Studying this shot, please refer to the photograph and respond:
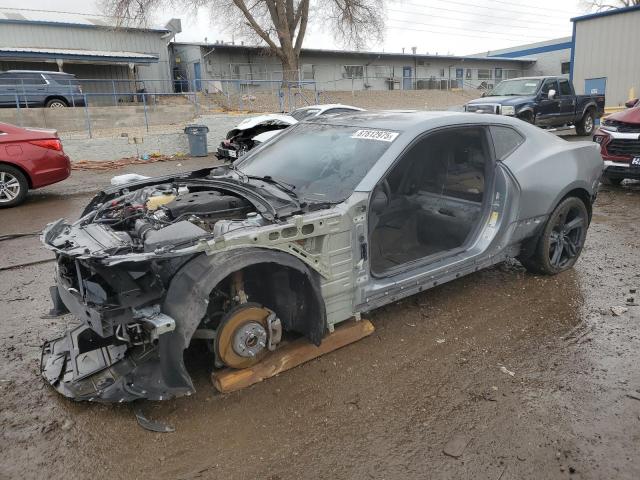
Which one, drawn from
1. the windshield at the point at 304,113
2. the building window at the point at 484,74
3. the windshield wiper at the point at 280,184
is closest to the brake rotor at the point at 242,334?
the windshield wiper at the point at 280,184

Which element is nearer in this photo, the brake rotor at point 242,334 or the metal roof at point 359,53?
the brake rotor at point 242,334

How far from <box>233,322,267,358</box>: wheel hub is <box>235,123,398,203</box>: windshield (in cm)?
91

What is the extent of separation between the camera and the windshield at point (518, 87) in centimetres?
1540

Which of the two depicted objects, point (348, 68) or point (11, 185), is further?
point (348, 68)

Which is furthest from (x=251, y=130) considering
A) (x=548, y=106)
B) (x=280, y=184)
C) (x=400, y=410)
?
(x=548, y=106)

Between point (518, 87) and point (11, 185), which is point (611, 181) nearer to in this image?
point (518, 87)

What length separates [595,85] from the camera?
68.5ft

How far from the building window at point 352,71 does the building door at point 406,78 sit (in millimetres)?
3555

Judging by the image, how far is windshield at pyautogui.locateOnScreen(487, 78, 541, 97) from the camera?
15.4 meters

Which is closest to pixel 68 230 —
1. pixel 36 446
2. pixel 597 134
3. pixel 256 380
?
pixel 36 446

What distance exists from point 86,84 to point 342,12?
16150mm

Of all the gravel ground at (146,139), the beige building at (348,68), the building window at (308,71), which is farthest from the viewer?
the building window at (308,71)

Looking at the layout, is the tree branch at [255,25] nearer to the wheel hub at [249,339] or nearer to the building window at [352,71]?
the building window at [352,71]

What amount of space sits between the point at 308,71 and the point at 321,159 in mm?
33997
